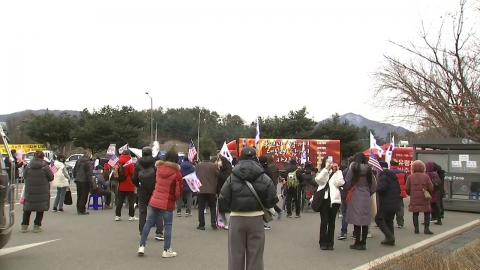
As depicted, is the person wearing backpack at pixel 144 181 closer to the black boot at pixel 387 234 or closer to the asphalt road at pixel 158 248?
the asphalt road at pixel 158 248

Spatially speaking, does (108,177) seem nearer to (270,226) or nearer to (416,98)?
(270,226)

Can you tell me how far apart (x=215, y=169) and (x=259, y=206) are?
5.70 metres

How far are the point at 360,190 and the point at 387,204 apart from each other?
3.33 feet

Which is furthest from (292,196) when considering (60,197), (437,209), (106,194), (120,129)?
(120,129)

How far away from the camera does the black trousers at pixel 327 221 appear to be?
8984mm

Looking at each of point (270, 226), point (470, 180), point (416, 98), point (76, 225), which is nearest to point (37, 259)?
point (76, 225)

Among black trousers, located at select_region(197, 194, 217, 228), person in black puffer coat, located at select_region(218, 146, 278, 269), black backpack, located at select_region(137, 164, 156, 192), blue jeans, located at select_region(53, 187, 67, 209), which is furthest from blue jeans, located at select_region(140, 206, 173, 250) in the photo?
blue jeans, located at select_region(53, 187, 67, 209)

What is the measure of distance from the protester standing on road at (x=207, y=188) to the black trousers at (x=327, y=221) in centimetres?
312

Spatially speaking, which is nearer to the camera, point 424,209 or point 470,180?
point 424,209

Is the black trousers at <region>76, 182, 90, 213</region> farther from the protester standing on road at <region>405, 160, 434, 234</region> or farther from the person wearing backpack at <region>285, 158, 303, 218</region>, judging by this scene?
the protester standing on road at <region>405, 160, 434, 234</region>

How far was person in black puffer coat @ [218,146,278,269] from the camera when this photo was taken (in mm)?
5781

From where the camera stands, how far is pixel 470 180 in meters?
17.0

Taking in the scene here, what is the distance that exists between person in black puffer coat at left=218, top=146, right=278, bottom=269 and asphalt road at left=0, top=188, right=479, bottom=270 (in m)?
1.58

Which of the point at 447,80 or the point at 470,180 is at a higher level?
the point at 447,80
